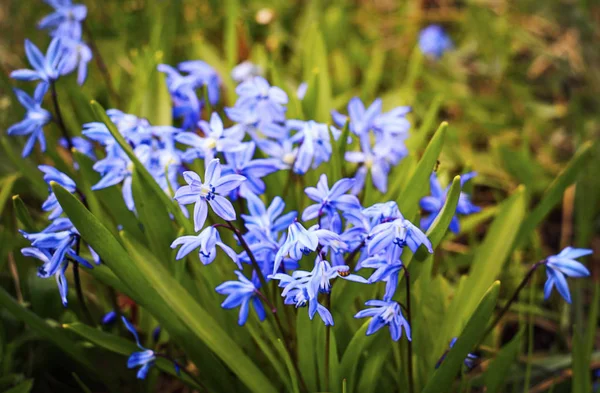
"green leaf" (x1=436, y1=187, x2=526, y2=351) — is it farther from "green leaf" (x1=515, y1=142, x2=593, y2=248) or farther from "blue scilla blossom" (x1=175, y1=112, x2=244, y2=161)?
"blue scilla blossom" (x1=175, y1=112, x2=244, y2=161)

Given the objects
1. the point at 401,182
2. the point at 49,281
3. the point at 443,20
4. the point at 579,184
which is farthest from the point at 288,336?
the point at 443,20

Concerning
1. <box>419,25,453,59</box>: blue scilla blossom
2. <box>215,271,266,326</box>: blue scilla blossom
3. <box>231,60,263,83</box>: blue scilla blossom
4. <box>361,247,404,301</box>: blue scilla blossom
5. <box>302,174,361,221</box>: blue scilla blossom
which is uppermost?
<box>419,25,453,59</box>: blue scilla blossom

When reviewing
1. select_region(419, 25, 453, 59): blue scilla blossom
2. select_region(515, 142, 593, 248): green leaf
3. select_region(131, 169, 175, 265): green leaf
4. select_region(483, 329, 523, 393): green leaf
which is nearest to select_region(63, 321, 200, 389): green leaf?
select_region(131, 169, 175, 265): green leaf

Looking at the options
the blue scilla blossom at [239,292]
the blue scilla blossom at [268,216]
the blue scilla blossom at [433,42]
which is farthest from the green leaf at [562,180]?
the blue scilla blossom at [433,42]

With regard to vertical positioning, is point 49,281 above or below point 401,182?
below

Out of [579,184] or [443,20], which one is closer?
[579,184]

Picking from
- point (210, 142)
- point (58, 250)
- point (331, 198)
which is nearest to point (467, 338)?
point (331, 198)

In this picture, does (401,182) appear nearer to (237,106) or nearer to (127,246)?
(237,106)
